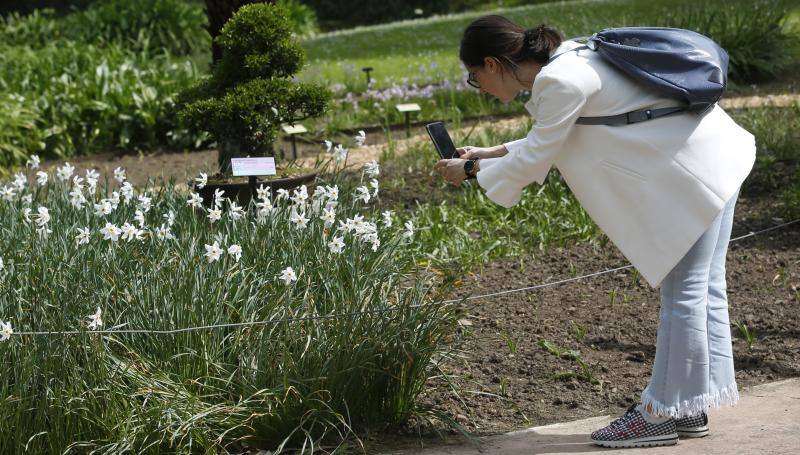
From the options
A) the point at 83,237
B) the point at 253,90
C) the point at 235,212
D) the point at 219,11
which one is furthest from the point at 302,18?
the point at 83,237

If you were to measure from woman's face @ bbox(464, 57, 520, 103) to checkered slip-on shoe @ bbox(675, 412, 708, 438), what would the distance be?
3.88ft

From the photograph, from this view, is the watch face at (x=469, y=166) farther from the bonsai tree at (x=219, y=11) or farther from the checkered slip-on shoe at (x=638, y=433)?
the bonsai tree at (x=219, y=11)

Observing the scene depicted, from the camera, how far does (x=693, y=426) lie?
11.4 feet

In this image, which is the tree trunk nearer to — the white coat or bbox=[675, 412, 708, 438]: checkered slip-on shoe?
the white coat

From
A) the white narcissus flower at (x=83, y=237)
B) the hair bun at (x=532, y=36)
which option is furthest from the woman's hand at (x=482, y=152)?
the white narcissus flower at (x=83, y=237)

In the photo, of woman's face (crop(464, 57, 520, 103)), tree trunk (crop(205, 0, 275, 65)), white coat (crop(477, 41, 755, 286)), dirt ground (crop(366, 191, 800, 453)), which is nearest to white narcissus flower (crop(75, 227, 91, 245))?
dirt ground (crop(366, 191, 800, 453))

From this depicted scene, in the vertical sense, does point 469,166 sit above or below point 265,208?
above

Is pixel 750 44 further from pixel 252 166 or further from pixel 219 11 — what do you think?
pixel 252 166

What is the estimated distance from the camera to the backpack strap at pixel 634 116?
10.6ft

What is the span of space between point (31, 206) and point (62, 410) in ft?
6.91

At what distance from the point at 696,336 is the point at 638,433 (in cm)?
37

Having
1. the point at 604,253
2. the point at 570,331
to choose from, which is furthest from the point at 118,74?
the point at 570,331

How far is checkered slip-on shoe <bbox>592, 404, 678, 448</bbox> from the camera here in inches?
135

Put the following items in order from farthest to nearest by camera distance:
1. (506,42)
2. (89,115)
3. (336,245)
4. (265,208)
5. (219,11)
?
(89,115), (219,11), (265,208), (336,245), (506,42)
